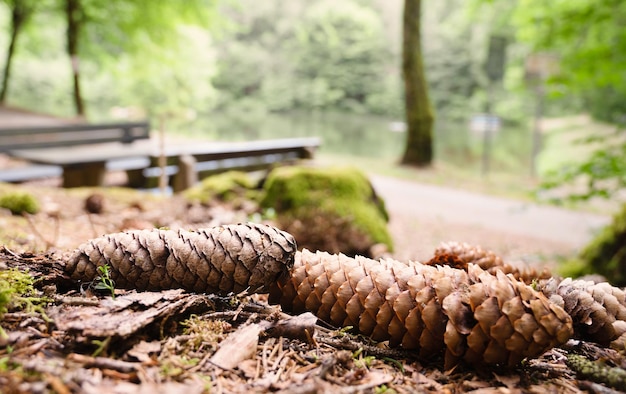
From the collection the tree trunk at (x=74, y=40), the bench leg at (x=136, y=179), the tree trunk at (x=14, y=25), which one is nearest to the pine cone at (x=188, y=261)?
the bench leg at (x=136, y=179)

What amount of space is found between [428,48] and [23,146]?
134ft

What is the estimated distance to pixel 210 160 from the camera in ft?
31.3

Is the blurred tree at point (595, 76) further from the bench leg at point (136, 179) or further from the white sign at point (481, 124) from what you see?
the white sign at point (481, 124)

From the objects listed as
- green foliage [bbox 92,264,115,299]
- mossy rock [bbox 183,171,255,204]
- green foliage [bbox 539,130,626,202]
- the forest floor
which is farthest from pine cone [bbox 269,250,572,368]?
mossy rock [bbox 183,171,255,204]

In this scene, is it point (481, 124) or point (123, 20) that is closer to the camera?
point (123, 20)

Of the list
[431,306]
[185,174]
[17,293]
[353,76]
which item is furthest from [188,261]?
[353,76]

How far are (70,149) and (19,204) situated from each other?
6497 mm

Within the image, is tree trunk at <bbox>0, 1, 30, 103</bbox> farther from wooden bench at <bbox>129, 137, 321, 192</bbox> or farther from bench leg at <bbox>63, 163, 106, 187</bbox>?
bench leg at <bbox>63, 163, 106, 187</bbox>

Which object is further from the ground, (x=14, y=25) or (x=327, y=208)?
(x=14, y=25)

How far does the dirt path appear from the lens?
7.12 meters

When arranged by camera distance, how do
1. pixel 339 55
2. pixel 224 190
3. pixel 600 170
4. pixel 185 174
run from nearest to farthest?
pixel 600 170 → pixel 224 190 → pixel 185 174 → pixel 339 55

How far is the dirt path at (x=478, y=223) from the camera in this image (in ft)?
23.4

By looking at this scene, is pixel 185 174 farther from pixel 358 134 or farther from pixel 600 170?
pixel 358 134

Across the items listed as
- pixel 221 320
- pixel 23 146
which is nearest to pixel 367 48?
pixel 23 146
